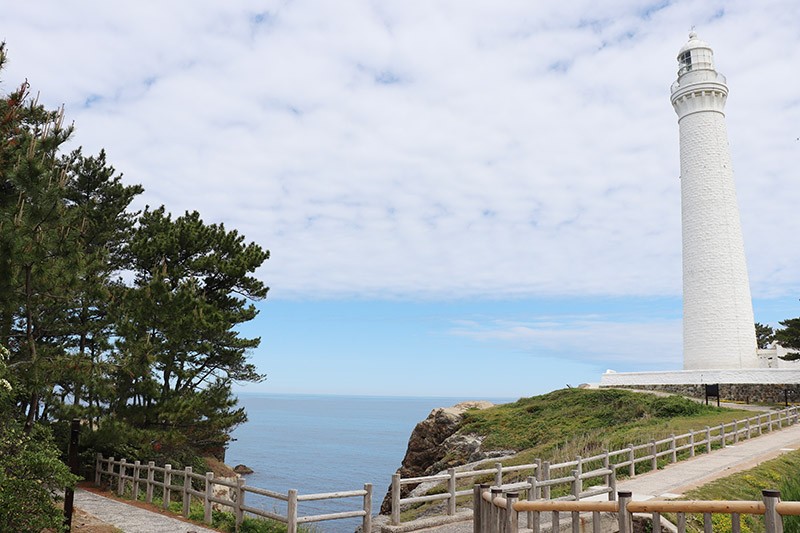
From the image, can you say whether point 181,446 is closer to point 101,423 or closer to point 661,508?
point 101,423

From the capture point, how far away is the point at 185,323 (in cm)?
1975

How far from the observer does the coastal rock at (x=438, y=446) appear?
29.3 m

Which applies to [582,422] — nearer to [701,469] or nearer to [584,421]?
[584,421]

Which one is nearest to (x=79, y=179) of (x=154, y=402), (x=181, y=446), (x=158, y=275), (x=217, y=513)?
(x=158, y=275)

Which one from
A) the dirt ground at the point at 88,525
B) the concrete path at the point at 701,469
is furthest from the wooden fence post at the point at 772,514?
the dirt ground at the point at 88,525

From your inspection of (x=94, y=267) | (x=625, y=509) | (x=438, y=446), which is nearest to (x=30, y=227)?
(x=94, y=267)

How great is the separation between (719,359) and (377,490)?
2691cm

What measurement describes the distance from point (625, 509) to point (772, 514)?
4.68 feet

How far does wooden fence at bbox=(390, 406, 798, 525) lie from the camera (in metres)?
12.1

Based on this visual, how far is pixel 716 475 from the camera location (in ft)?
55.3

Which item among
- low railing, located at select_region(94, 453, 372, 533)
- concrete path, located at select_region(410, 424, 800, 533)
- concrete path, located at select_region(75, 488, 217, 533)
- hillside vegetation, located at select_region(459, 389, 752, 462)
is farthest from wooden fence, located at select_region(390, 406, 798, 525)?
concrete path, located at select_region(75, 488, 217, 533)

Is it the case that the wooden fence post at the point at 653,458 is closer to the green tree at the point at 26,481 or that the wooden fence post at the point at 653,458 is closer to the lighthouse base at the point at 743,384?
Result: the green tree at the point at 26,481

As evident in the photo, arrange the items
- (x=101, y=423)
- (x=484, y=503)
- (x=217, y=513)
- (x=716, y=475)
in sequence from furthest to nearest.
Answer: (x=101, y=423)
(x=716, y=475)
(x=217, y=513)
(x=484, y=503)

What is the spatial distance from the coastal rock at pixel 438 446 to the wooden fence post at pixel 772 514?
79.9 feet
